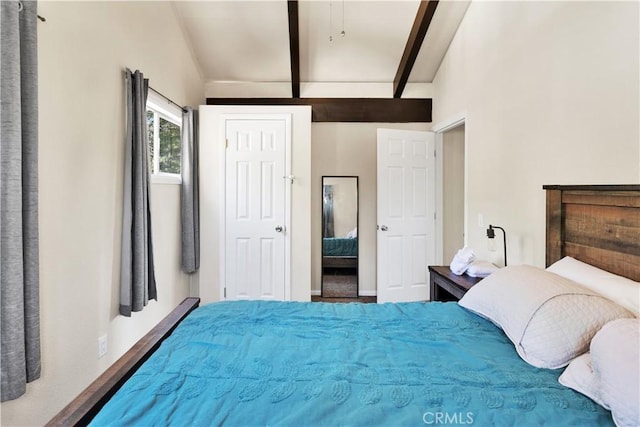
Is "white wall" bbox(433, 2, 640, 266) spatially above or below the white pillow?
above

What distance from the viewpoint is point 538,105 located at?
216cm

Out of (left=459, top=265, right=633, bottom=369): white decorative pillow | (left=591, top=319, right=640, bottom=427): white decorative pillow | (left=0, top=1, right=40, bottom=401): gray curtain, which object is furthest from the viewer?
(left=0, top=1, right=40, bottom=401): gray curtain

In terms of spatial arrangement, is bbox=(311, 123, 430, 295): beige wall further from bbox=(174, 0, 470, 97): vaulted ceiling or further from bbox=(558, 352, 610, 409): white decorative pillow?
bbox=(558, 352, 610, 409): white decorative pillow

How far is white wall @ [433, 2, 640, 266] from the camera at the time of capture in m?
1.59

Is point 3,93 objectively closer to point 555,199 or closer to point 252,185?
point 252,185

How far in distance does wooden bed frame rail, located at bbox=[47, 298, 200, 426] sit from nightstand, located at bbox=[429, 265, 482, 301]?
167cm

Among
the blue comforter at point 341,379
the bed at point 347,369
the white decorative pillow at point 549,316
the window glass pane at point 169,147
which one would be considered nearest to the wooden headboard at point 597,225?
the bed at point 347,369

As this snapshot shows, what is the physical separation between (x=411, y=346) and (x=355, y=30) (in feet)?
10.4

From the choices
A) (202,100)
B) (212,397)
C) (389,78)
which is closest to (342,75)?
(389,78)

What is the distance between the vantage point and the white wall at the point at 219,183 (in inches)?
138

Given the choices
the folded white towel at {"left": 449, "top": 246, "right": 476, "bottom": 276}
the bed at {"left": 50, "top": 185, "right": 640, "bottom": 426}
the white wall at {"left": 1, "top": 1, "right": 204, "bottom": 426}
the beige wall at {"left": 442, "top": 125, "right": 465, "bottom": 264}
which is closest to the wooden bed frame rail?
the bed at {"left": 50, "top": 185, "right": 640, "bottom": 426}

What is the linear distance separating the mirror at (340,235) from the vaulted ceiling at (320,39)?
126 cm

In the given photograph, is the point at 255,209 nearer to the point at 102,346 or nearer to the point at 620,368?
the point at 102,346

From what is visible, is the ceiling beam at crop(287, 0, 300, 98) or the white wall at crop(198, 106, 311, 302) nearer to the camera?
the ceiling beam at crop(287, 0, 300, 98)
